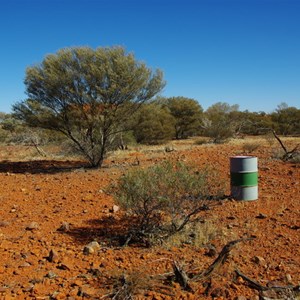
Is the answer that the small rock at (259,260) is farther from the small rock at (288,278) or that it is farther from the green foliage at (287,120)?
the green foliage at (287,120)

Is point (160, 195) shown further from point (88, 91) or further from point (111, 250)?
point (88, 91)

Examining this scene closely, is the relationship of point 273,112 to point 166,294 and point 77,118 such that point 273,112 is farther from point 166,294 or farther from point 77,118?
point 166,294

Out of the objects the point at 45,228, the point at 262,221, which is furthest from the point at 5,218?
the point at 262,221

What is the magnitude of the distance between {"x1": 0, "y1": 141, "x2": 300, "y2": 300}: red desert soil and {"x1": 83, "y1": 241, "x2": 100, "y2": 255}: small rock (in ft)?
0.23

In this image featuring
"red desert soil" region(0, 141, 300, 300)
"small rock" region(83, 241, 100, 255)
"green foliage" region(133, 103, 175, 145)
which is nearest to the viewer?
"red desert soil" region(0, 141, 300, 300)

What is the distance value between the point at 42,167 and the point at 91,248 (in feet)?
29.8

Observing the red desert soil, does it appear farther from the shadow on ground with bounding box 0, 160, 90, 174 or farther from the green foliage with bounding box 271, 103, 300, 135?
the green foliage with bounding box 271, 103, 300, 135

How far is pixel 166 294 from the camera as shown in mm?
3648

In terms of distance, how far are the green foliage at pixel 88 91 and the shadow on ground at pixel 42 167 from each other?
0.94 metres

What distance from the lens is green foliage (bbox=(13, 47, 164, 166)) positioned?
1201 centimetres

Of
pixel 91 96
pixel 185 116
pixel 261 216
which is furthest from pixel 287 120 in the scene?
pixel 261 216

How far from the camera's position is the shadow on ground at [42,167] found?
12148mm

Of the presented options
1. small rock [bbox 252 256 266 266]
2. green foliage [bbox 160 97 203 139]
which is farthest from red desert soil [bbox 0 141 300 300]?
green foliage [bbox 160 97 203 139]

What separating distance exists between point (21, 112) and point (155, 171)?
30.0 ft
